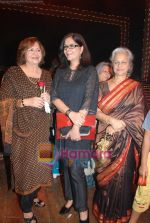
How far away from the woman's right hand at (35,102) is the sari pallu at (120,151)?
1.54ft

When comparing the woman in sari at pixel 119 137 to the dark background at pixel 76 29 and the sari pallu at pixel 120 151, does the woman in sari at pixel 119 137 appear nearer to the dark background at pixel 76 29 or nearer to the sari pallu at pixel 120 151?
the sari pallu at pixel 120 151

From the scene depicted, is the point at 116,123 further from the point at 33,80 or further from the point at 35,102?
the point at 33,80

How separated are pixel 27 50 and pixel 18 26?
64.1 inches

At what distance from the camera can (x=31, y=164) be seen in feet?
7.77

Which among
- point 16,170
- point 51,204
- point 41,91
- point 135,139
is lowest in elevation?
point 51,204

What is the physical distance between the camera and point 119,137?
2268mm

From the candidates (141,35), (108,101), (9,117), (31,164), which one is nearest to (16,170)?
(31,164)

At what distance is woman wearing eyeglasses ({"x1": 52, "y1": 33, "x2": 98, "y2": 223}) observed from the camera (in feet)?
6.94

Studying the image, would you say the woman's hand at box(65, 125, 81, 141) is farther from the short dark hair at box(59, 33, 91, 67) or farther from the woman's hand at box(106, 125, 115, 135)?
the short dark hair at box(59, 33, 91, 67)

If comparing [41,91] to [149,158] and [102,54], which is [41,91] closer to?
[149,158]

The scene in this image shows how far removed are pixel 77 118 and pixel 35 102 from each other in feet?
1.18

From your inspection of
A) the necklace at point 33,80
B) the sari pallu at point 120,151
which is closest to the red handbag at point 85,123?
the sari pallu at point 120,151

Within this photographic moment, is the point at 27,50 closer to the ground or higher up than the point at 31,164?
higher up

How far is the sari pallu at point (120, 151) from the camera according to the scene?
2.20 meters
